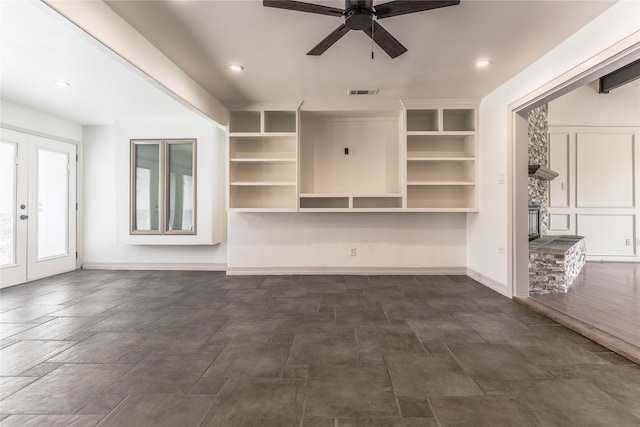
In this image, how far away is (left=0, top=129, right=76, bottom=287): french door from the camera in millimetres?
4258

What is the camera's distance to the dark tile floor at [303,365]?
5.22 ft

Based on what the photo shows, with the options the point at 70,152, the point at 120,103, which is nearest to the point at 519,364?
the point at 120,103

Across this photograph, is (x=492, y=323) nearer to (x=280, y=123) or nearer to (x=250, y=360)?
(x=250, y=360)

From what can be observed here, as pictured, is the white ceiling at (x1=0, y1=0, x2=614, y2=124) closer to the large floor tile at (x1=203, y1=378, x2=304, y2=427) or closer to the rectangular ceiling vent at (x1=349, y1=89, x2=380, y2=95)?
the rectangular ceiling vent at (x1=349, y1=89, x2=380, y2=95)

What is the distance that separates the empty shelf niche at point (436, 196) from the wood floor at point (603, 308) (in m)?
1.76

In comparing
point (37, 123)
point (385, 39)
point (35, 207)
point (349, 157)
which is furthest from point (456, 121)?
point (35, 207)

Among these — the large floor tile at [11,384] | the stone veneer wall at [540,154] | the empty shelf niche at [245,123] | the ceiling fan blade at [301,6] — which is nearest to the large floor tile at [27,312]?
the large floor tile at [11,384]

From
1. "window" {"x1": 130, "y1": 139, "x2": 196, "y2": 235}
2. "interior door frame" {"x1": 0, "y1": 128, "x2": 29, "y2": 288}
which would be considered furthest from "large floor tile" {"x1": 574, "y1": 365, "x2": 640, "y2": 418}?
"interior door frame" {"x1": 0, "y1": 128, "x2": 29, "y2": 288}

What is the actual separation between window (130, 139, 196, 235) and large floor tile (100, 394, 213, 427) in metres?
3.53

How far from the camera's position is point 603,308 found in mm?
3059

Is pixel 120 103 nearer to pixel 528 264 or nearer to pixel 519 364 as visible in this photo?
pixel 519 364

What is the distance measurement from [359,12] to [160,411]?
269cm

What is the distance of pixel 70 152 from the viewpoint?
515 centimetres

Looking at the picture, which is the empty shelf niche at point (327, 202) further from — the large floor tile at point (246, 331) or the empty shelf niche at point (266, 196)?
the large floor tile at point (246, 331)
